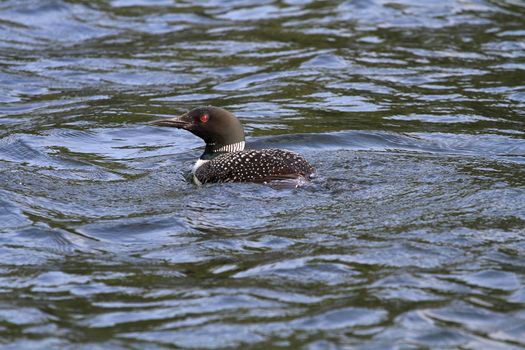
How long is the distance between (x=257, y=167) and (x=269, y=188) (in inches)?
9.0

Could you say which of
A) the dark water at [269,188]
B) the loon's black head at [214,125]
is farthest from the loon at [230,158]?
the dark water at [269,188]

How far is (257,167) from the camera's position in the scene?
804cm

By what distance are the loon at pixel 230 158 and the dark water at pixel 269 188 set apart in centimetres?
15

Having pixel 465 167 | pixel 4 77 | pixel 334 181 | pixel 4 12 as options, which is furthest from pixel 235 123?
pixel 4 12

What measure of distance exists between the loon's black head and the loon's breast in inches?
17.6

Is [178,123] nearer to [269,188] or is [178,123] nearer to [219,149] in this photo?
[219,149]

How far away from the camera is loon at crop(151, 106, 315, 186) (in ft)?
26.3

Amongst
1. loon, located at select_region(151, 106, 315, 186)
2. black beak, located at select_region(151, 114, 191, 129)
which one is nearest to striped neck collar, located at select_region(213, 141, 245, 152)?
loon, located at select_region(151, 106, 315, 186)

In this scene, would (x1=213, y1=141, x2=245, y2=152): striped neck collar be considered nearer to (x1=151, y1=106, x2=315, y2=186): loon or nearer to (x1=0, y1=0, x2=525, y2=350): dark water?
(x1=151, y1=106, x2=315, y2=186): loon

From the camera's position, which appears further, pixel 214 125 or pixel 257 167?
pixel 214 125

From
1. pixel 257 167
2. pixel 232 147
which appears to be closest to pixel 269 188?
pixel 257 167

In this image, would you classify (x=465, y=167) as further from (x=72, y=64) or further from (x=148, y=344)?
(x=72, y=64)

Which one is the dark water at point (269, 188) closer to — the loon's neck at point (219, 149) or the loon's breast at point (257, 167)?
the loon's breast at point (257, 167)

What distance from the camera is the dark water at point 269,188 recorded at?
18.1ft
